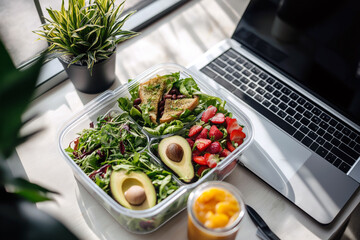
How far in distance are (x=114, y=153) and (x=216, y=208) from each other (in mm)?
271

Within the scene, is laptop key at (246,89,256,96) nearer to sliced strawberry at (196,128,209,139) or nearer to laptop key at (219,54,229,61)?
laptop key at (219,54,229,61)

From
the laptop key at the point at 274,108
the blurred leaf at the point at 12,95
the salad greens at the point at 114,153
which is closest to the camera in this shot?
the blurred leaf at the point at 12,95

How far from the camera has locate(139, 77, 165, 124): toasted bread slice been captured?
0.93 m

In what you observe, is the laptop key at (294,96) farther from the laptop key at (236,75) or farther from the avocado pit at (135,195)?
the avocado pit at (135,195)

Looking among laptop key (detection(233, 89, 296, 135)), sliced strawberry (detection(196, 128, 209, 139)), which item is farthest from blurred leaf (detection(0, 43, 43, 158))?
laptop key (detection(233, 89, 296, 135))

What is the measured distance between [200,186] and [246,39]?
0.58 m

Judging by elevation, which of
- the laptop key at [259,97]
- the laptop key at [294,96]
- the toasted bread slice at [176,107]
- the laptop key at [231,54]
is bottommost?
the laptop key at [294,96]

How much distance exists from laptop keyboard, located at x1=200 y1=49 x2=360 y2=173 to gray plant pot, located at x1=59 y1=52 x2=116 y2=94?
269 mm

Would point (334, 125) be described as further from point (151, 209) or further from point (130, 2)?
point (130, 2)

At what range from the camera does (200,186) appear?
2.43 feet

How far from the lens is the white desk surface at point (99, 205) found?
83 cm

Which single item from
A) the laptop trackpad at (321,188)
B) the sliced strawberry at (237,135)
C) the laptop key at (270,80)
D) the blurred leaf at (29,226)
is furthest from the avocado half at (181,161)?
the blurred leaf at (29,226)

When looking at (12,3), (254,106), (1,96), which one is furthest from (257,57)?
(12,3)

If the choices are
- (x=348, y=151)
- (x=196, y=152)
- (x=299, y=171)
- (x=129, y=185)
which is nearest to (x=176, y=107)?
(x=196, y=152)
